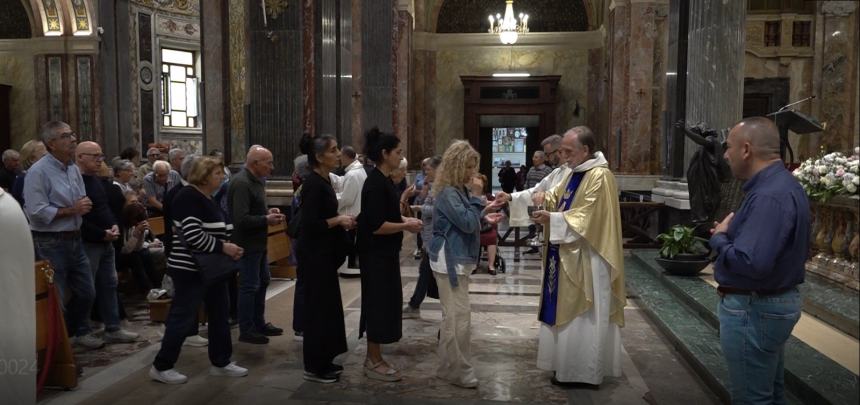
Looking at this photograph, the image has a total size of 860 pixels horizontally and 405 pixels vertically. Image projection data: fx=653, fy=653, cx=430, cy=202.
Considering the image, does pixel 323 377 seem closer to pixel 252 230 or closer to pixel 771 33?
pixel 252 230

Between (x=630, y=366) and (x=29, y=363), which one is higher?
(x=29, y=363)

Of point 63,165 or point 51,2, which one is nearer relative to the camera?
point 63,165

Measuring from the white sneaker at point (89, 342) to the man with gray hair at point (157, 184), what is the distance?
258cm

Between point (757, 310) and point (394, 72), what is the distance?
13.9 metres

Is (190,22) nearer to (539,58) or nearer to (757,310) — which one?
(539,58)

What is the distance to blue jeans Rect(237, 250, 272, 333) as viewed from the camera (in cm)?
541

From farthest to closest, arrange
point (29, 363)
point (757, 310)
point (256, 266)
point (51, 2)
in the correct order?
point (51, 2), point (256, 266), point (29, 363), point (757, 310)

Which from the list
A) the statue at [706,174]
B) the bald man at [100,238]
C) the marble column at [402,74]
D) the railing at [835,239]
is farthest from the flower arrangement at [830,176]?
the marble column at [402,74]

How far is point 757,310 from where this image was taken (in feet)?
9.06

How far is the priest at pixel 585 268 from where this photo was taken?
14.0 ft

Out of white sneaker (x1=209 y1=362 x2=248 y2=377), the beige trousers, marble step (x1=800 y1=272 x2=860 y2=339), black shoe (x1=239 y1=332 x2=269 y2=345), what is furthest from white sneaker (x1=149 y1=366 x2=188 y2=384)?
marble step (x1=800 y1=272 x2=860 y2=339)

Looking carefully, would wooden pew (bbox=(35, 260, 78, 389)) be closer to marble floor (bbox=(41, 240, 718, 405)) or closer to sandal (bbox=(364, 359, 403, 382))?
marble floor (bbox=(41, 240, 718, 405))

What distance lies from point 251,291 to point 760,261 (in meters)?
4.03

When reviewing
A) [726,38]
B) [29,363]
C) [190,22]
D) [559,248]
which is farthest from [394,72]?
[29,363]
